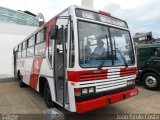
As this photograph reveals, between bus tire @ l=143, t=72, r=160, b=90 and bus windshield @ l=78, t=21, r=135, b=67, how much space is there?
329 cm

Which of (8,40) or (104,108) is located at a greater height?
(8,40)

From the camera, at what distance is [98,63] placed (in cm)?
404

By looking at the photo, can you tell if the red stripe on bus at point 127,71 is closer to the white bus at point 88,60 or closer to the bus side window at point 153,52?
the white bus at point 88,60

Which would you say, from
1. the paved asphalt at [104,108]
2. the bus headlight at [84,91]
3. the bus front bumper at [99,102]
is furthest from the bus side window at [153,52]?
the bus headlight at [84,91]

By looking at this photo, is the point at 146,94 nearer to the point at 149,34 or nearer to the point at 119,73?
the point at 119,73

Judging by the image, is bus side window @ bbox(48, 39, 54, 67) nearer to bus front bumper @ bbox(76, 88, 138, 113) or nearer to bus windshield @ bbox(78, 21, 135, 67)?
bus windshield @ bbox(78, 21, 135, 67)

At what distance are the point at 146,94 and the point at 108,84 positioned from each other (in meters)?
3.58

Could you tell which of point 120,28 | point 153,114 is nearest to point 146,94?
point 153,114

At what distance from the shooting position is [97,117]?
4.79m

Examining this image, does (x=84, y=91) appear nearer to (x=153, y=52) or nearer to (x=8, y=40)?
(x=153, y=52)

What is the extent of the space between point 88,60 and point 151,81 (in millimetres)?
4825

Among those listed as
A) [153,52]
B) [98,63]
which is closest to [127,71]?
[98,63]

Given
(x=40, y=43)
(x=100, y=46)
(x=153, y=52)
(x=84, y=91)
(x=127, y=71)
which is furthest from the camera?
(x=153, y=52)

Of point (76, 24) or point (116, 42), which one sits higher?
point (76, 24)
